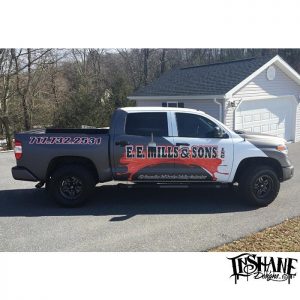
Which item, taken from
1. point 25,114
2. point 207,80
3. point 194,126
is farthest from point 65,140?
point 25,114

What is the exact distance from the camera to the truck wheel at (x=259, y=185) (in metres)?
6.62

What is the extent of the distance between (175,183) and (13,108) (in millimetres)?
17064

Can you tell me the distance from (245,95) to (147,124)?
955cm

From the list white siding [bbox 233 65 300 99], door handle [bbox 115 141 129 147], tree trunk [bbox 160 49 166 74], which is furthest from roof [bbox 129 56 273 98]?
tree trunk [bbox 160 49 166 74]

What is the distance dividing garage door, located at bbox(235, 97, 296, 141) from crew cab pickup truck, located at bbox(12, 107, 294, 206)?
825 cm

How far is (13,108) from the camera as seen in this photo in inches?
815

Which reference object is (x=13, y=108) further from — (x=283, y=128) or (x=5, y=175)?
(x=283, y=128)

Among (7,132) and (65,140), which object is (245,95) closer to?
(65,140)

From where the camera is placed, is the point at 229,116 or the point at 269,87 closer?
the point at 229,116

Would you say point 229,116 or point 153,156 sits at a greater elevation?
point 229,116

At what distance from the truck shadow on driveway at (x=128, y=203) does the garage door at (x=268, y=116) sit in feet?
25.8

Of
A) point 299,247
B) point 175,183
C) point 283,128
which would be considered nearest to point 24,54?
point 283,128

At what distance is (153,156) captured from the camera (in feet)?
21.3

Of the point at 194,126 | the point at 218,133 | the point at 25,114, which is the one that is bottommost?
the point at 218,133
